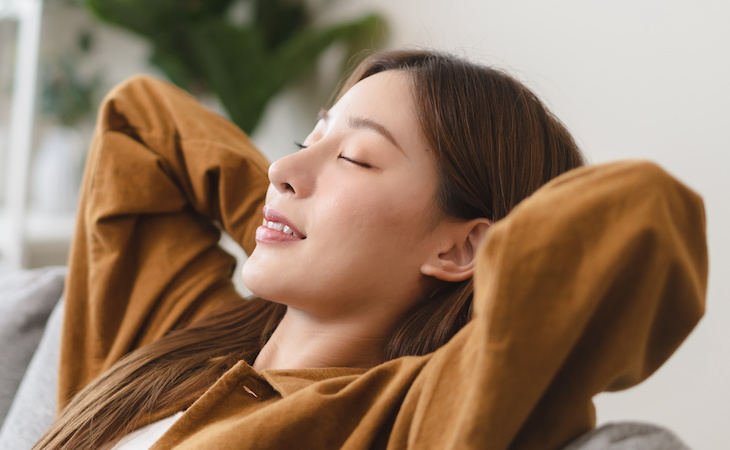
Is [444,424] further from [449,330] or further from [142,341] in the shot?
[142,341]

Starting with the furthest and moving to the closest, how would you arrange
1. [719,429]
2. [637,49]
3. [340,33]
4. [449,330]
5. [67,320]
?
1. [340,33]
2. [637,49]
3. [719,429]
4. [67,320]
5. [449,330]

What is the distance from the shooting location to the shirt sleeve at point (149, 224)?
116 centimetres

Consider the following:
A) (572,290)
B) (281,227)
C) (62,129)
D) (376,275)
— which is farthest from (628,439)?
(62,129)

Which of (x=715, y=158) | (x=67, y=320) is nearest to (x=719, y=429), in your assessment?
(x=715, y=158)

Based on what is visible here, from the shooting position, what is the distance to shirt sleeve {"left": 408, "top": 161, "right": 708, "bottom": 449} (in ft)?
1.78

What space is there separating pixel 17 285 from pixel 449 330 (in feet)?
3.21

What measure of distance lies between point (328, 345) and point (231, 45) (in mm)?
1598

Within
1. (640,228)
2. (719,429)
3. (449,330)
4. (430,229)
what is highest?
(640,228)

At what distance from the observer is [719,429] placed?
51.3 inches

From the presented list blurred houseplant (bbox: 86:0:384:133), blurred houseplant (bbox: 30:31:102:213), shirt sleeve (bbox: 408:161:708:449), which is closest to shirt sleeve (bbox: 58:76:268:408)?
shirt sleeve (bbox: 408:161:708:449)

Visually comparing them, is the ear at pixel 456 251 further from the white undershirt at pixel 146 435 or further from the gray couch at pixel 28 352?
the gray couch at pixel 28 352

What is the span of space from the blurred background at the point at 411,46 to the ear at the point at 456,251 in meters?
0.44

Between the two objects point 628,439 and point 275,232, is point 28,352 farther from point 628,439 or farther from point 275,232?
point 628,439

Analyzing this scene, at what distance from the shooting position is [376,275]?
0.90 m
